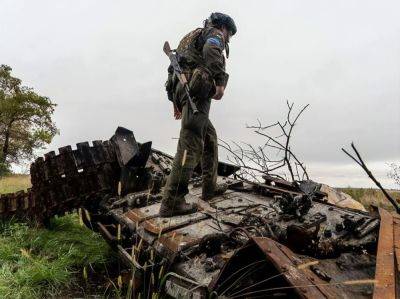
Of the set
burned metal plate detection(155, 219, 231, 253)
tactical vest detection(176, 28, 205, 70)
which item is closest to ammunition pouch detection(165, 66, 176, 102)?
tactical vest detection(176, 28, 205, 70)

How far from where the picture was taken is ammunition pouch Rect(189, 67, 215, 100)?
4.50 meters

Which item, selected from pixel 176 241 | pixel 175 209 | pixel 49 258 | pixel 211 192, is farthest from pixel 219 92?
pixel 49 258

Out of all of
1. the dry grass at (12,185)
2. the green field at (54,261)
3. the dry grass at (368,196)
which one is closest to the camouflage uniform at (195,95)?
the green field at (54,261)

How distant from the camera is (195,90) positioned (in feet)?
14.8

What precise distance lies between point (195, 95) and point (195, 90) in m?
0.06

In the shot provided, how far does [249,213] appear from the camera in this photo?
169 inches

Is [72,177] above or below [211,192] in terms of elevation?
above

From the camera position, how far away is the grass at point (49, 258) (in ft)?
14.4

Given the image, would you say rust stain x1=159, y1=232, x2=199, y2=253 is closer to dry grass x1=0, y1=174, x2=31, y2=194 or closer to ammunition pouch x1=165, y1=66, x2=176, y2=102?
ammunition pouch x1=165, y1=66, x2=176, y2=102

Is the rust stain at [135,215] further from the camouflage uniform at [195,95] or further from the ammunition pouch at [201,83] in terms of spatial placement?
the ammunition pouch at [201,83]

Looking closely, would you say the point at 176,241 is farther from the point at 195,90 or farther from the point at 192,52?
the point at 192,52

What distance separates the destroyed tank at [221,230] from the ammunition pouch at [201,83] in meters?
1.24

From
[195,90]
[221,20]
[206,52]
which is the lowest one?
[195,90]

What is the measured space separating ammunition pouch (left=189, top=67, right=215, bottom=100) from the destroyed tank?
4.05 ft
